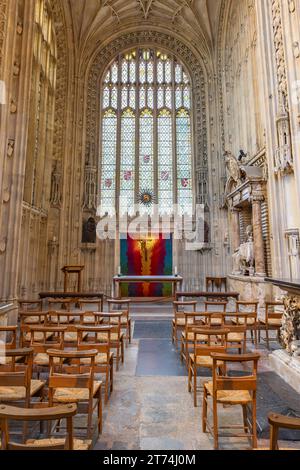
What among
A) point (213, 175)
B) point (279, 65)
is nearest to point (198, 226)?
point (213, 175)

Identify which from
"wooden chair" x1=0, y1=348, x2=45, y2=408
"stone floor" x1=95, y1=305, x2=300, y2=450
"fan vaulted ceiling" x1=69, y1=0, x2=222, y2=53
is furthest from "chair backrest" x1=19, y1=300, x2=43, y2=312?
"fan vaulted ceiling" x1=69, y1=0, x2=222, y2=53

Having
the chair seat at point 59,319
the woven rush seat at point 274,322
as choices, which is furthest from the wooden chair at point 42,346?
the woven rush seat at point 274,322

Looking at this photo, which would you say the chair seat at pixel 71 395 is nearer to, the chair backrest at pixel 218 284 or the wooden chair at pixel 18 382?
the wooden chair at pixel 18 382

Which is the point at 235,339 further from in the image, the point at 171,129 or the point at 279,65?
the point at 171,129

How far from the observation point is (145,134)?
1822 cm

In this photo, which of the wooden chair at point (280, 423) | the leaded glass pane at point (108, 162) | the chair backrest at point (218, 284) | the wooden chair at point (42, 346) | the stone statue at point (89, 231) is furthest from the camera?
the leaded glass pane at point (108, 162)

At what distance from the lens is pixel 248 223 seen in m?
13.4

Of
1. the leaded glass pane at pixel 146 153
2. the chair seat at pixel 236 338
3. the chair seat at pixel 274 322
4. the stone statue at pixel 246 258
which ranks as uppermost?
the leaded glass pane at pixel 146 153

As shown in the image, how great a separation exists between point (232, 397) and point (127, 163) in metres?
16.3

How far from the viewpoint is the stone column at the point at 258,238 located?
10.7 m

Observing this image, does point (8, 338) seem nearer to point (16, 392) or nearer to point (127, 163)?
point (16, 392)

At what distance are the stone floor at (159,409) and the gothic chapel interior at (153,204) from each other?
0.03m

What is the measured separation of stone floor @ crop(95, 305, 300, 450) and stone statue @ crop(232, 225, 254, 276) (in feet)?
18.7
